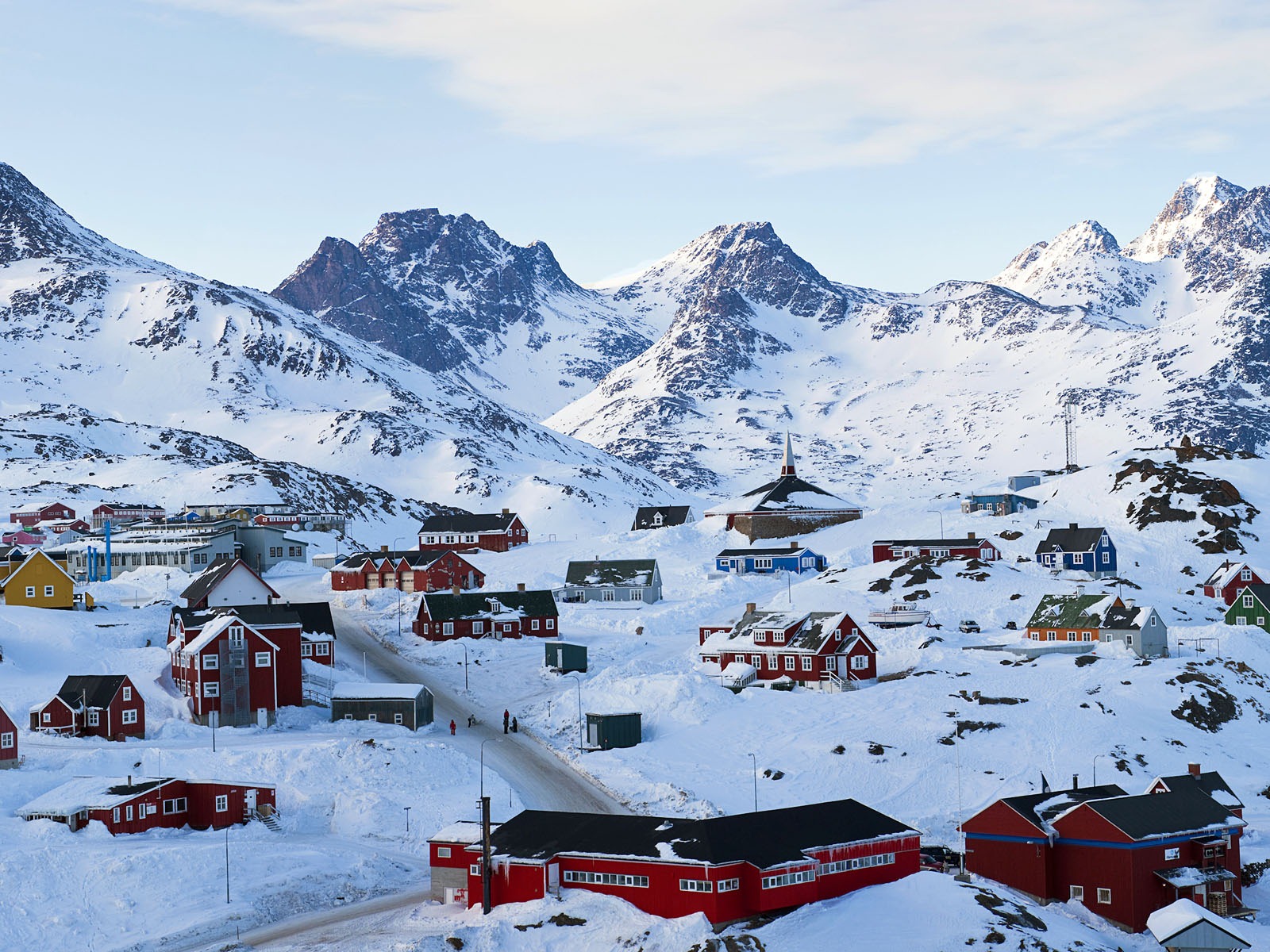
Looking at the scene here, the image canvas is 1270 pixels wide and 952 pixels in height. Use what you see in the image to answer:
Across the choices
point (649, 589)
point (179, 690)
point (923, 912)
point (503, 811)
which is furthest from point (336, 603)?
point (923, 912)

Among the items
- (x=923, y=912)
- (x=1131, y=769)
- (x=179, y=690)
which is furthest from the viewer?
(x=179, y=690)

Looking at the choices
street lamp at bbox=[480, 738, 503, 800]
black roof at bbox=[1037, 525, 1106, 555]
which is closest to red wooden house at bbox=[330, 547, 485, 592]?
street lamp at bbox=[480, 738, 503, 800]

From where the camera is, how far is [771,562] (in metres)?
121

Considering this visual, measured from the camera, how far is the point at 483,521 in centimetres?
15612

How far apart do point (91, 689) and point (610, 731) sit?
23409mm

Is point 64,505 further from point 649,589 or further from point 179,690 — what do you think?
point 179,690

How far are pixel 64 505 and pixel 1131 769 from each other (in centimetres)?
12298

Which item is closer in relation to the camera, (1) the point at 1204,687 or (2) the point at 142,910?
(2) the point at 142,910

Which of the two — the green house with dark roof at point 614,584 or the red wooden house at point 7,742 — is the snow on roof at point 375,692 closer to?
the red wooden house at point 7,742

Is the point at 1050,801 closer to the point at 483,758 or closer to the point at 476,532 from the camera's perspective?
the point at 483,758

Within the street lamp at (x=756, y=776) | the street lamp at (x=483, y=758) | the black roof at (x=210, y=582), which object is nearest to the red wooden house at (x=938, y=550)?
the street lamp at (x=756, y=776)

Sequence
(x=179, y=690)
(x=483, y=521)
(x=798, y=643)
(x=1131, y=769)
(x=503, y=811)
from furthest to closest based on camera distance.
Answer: (x=483, y=521) → (x=798, y=643) → (x=179, y=690) → (x=1131, y=769) → (x=503, y=811)

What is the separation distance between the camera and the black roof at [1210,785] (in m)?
54.3

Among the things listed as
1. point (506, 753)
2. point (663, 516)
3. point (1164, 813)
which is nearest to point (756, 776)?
point (506, 753)
